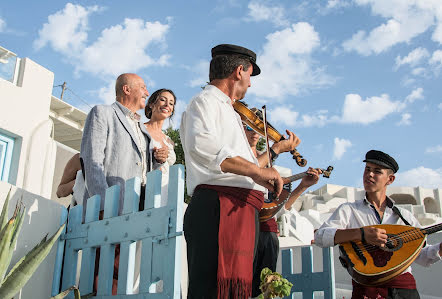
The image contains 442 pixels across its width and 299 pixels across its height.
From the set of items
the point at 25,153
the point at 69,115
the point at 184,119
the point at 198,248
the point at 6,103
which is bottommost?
the point at 198,248

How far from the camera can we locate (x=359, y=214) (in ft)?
12.9

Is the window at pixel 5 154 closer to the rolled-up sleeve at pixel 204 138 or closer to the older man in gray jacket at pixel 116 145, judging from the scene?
the older man in gray jacket at pixel 116 145

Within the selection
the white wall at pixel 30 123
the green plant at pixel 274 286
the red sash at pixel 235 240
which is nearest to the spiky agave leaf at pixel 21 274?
the red sash at pixel 235 240

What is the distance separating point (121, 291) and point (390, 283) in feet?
6.36

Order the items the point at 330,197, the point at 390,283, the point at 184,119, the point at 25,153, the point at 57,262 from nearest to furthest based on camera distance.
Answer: the point at 184,119, the point at 57,262, the point at 390,283, the point at 25,153, the point at 330,197

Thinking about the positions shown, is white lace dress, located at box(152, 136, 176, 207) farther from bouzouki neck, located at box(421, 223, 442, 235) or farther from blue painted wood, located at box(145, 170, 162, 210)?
bouzouki neck, located at box(421, 223, 442, 235)

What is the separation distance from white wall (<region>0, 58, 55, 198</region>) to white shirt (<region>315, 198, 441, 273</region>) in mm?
5702

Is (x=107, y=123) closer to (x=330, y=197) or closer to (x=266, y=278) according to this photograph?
(x=266, y=278)

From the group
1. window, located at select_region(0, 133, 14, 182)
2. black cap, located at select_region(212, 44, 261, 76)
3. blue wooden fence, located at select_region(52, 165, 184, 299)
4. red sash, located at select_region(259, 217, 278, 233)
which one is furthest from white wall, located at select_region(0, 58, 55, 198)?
black cap, located at select_region(212, 44, 261, 76)

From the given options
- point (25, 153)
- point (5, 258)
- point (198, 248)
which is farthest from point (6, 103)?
point (198, 248)

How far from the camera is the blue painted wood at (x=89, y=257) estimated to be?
9.77ft

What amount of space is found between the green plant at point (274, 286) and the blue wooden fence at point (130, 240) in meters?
0.42

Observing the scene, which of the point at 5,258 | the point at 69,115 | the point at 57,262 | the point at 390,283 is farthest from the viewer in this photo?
the point at 69,115

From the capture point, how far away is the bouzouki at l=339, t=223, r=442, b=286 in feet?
11.5
